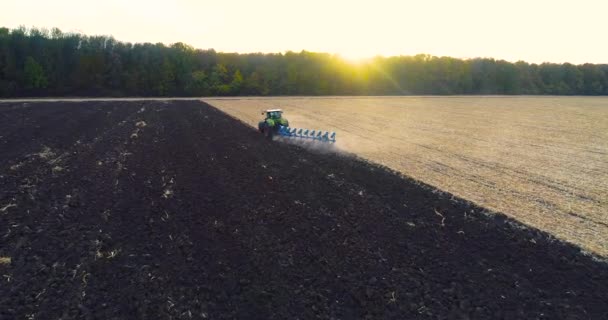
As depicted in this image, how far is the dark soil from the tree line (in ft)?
188

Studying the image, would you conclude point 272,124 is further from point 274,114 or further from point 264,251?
point 264,251

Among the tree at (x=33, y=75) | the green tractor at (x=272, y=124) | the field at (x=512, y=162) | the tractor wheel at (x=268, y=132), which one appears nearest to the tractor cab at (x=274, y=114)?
the green tractor at (x=272, y=124)

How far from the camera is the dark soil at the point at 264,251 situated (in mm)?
6508

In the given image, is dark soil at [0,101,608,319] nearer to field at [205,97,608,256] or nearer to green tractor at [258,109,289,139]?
field at [205,97,608,256]

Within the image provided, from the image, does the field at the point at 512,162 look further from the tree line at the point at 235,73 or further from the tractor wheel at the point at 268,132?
the tree line at the point at 235,73

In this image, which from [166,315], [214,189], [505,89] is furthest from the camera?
[505,89]

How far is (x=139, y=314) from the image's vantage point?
19.8 feet

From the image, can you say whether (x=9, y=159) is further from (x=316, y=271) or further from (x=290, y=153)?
(x=316, y=271)

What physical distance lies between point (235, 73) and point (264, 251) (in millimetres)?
70403

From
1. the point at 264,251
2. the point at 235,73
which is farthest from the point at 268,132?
the point at 235,73

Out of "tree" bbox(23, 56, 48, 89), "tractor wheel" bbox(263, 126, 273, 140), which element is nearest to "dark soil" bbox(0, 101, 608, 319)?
"tractor wheel" bbox(263, 126, 273, 140)

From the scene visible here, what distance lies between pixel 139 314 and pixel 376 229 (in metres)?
5.86

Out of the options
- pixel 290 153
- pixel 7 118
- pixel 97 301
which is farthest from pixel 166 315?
pixel 7 118

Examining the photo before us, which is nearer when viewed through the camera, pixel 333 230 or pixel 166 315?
pixel 166 315
